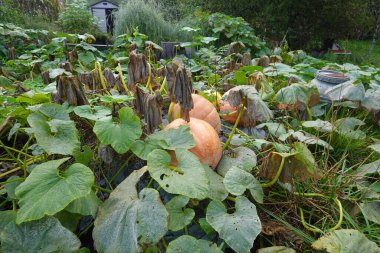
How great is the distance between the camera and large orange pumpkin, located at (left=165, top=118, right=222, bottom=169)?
1133 millimetres

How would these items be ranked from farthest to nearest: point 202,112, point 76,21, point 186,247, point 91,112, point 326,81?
point 76,21
point 326,81
point 202,112
point 91,112
point 186,247

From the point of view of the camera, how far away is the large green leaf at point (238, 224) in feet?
2.64

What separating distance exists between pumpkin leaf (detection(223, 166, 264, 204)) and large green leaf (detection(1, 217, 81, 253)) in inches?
18.3

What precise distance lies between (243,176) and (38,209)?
0.61 metres

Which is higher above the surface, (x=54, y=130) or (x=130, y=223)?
(x=54, y=130)

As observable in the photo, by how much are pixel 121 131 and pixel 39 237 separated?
38 cm

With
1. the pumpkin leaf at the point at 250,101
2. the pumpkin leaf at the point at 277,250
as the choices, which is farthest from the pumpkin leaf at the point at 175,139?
the pumpkin leaf at the point at 277,250

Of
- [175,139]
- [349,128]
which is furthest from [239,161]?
[349,128]

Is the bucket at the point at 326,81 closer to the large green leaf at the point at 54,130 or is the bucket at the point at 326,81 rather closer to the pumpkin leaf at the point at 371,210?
the pumpkin leaf at the point at 371,210

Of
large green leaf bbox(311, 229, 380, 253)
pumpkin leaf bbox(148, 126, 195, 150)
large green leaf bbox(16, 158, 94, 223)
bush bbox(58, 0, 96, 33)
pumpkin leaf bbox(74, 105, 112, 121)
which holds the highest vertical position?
pumpkin leaf bbox(74, 105, 112, 121)

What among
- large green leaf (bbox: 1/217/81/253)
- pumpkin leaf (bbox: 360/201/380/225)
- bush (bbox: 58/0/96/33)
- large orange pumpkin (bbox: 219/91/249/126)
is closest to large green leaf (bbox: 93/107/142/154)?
large green leaf (bbox: 1/217/81/253)

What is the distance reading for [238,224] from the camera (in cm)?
84

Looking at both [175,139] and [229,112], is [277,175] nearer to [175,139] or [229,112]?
[175,139]

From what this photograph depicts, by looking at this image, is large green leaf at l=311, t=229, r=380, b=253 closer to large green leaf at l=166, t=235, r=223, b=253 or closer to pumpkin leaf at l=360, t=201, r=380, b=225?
pumpkin leaf at l=360, t=201, r=380, b=225
